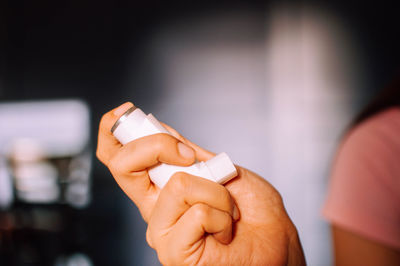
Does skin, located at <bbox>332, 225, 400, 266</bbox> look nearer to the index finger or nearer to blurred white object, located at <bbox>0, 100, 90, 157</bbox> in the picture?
the index finger

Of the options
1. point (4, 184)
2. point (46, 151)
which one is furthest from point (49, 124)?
point (4, 184)

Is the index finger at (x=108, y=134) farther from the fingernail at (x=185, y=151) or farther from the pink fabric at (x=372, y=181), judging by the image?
the pink fabric at (x=372, y=181)

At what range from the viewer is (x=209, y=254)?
425 millimetres

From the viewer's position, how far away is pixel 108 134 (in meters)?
0.44

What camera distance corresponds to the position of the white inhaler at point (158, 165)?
0.39 m

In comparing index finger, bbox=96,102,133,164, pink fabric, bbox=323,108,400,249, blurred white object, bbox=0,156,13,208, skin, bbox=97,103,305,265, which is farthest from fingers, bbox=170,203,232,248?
blurred white object, bbox=0,156,13,208

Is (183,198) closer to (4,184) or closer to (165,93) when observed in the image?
(165,93)

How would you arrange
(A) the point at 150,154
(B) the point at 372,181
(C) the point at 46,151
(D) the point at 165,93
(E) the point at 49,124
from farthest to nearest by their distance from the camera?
(E) the point at 49,124, (C) the point at 46,151, (D) the point at 165,93, (B) the point at 372,181, (A) the point at 150,154

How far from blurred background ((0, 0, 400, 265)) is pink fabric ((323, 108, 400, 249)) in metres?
1.59

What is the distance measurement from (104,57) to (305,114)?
170 centimetres

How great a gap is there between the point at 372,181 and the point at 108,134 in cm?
53

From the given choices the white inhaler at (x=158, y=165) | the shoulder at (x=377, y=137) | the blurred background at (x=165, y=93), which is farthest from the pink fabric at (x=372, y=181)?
the blurred background at (x=165, y=93)

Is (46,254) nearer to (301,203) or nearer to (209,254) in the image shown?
(301,203)

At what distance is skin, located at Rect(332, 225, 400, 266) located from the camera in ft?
2.07
